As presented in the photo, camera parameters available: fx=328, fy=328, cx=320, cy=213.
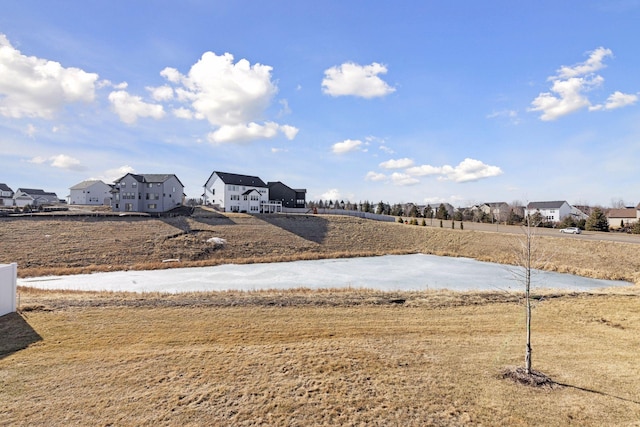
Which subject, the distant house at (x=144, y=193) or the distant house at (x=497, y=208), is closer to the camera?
the distant house at (x=144, y=193)

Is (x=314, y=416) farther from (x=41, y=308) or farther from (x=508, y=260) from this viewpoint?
(x=508, y=260)

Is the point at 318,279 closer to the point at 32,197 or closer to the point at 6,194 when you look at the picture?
the point at 32,197

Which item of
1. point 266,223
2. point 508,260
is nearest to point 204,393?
point 508,260

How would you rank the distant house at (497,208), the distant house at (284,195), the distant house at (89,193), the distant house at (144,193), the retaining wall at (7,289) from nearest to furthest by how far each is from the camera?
the retaining wall at (7,289) → the distant house at (144,193) → the distant house at (284,195) → the distant house at (89,193) → the distant house at (497,208)

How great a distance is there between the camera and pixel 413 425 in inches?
224

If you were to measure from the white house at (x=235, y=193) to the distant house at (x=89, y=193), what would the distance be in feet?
88.6

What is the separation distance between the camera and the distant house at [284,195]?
61625mm

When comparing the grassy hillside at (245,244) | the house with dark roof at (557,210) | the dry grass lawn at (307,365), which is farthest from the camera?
the house with dark roof at (557,210)

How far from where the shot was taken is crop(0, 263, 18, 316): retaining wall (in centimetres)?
1186

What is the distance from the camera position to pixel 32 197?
74.6m

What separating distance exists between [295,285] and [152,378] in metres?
13.8

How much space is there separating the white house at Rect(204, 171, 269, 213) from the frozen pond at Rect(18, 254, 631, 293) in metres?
24.0

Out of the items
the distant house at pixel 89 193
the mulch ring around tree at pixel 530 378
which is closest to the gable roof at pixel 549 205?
the mulch ring around tree at pixel 530 378

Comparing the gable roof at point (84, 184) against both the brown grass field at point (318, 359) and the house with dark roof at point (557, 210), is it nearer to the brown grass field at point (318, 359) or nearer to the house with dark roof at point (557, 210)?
the brown grass field at point (318, 359)
